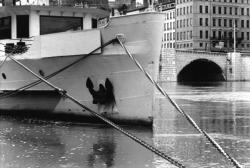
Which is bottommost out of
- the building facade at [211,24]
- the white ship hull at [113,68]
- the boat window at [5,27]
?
the white ship hull at [113,68]

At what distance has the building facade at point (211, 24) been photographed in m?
102

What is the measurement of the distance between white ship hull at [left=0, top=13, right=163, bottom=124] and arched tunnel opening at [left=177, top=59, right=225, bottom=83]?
7125cm

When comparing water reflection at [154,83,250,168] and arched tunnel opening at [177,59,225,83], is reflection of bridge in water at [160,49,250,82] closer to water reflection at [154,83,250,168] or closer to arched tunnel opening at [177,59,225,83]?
arched tunnel opening at [177,59,225,83]

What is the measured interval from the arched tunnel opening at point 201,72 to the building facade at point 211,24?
7.16 m

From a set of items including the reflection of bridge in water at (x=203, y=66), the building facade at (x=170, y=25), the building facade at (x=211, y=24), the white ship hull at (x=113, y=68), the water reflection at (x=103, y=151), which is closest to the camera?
the water reflection at (x=103, y=151)

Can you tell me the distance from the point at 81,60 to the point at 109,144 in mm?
3649

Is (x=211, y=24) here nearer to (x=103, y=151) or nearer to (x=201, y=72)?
(x=201, y=72)

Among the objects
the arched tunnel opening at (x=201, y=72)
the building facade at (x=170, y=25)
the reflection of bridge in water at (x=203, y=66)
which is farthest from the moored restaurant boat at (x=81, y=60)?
the building facade at (x=170, y=25)

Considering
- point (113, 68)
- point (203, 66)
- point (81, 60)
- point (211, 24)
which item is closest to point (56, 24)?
point (81, 60)

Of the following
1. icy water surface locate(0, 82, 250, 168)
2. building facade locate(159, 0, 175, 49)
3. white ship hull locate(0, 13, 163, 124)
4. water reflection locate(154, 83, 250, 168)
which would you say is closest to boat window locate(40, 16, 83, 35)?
white ship hull locate(0, 13, 163, 124)

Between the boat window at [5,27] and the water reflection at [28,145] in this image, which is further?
the boat window at [5,27]

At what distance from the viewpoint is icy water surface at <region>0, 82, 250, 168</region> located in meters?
10.0

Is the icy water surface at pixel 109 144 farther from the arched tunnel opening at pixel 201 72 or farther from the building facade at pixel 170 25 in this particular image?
the building facade at pixel 170 25

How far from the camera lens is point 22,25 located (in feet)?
55.7
